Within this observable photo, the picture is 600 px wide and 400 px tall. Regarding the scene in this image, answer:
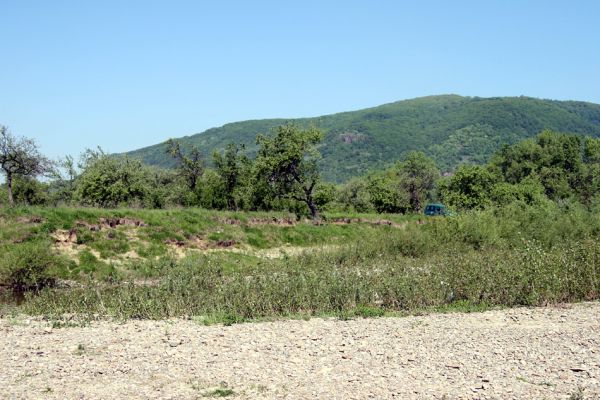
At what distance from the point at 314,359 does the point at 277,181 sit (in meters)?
38.5

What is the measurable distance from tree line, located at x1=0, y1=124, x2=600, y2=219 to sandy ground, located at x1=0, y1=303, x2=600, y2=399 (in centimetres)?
2788

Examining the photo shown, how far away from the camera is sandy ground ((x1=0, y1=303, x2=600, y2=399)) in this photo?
1000 cm

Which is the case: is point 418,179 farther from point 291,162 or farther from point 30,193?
point 30,193

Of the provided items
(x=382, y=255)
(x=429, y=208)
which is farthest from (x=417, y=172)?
(x=382, y=255)

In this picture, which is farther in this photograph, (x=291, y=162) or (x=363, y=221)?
(x=363, y=221)

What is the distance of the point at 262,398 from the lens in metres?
9.62

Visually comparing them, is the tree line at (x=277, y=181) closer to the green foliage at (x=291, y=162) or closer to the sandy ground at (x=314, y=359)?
the green foliage at (x=291, y=162)

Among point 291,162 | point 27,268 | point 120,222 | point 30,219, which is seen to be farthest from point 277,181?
point 27,268

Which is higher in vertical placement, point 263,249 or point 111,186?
point 111,186

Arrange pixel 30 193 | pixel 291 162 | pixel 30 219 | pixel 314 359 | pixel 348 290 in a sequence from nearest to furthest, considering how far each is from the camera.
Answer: pixel 314 359 → pixel 348 290 → pixel 30 219 → pixel 291 162 → pixel 30 193

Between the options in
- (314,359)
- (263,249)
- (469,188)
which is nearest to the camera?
(314,359)

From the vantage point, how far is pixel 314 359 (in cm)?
1195

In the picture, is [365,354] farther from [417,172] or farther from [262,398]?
[417,172]

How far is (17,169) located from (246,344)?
120ft
